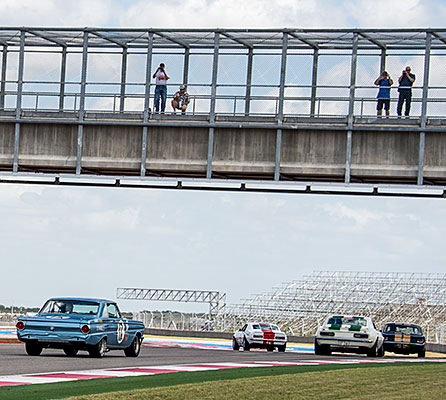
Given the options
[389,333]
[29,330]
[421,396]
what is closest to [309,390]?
[421,396]

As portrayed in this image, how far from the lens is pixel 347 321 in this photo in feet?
99.3

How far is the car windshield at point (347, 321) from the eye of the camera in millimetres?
30078

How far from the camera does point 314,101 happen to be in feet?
93.2

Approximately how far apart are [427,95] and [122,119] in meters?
8.33

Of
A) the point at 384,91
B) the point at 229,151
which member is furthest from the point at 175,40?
the point at 384,91

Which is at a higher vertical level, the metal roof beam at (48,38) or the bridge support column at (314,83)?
the metal roof beam at (48,38)

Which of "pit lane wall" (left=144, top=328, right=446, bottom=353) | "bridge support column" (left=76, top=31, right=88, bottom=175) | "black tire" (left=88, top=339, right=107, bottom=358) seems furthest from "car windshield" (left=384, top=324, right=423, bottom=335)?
"pit lane wall" (left=144, top=328, right=446, bottom=353)

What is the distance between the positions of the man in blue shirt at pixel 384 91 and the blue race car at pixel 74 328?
9.51m

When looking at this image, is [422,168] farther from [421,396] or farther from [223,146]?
[421,396]

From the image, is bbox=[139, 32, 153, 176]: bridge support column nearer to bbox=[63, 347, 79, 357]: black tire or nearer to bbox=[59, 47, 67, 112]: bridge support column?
bbox=[59, 47, 67, 112]: bridge support column

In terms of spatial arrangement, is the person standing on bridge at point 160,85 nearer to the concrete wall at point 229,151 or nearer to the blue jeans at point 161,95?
the blue jeans at point 161,95

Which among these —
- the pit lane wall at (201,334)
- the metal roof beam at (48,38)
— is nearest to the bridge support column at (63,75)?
the metal roof beam at (48,38)

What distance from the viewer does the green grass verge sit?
43.3 ft

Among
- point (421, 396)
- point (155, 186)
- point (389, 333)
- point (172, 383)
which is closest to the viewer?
point (421, 396)
